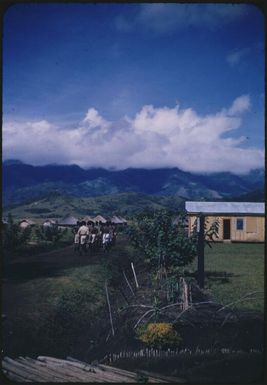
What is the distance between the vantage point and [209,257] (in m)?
12.0

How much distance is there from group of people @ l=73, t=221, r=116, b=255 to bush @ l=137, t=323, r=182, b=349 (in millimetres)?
4253

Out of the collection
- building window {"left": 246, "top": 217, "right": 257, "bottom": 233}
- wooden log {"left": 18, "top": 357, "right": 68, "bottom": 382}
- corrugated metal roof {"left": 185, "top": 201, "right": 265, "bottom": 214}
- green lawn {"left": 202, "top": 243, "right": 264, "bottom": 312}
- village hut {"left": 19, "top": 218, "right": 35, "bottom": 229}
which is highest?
corrugated metal roof {"left": 185, "top": 201, "right": 265, "bottom": 214}

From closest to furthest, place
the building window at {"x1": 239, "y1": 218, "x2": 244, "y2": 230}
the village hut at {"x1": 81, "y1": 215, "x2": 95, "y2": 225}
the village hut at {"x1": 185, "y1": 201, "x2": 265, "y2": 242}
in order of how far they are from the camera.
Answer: the village hut at {"x1": 81, "y1": 215, "x2": 95, "y2": 225}
the village hut at {"x1": 185, "y1": 201, "x2": 265, "y2": 242}
the building window at {"x1": 239, "y1": 218, "x2": 244, "y2": 230}

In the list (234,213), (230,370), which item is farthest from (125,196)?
(234,213)

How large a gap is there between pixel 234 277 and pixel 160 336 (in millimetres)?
4413

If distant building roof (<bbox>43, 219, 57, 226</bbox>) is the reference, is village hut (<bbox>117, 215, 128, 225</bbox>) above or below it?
above

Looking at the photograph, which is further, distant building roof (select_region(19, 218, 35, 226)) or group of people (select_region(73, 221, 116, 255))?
group of people (select_region(73, 221, 116, 255))

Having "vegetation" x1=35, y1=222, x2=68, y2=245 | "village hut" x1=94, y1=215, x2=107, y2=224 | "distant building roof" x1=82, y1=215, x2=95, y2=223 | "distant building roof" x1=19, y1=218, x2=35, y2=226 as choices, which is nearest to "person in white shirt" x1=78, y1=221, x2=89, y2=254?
"distant building roof" x1=82, y1=215, x2=95, y2=223

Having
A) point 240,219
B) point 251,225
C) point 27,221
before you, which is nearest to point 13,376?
point 27,221

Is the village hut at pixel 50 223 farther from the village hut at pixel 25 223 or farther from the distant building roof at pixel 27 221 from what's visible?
the village hut at pixel 25 223

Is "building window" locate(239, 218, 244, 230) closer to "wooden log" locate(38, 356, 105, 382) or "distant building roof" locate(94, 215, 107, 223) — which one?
"distant building roof" locate(94, 215, 107, 223)

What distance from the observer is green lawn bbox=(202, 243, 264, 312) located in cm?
809

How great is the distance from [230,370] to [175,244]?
331 centimetres

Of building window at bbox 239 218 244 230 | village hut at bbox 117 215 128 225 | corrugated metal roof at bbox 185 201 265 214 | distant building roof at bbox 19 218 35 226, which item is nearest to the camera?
distant building roof at bbox 19 218 35 226
